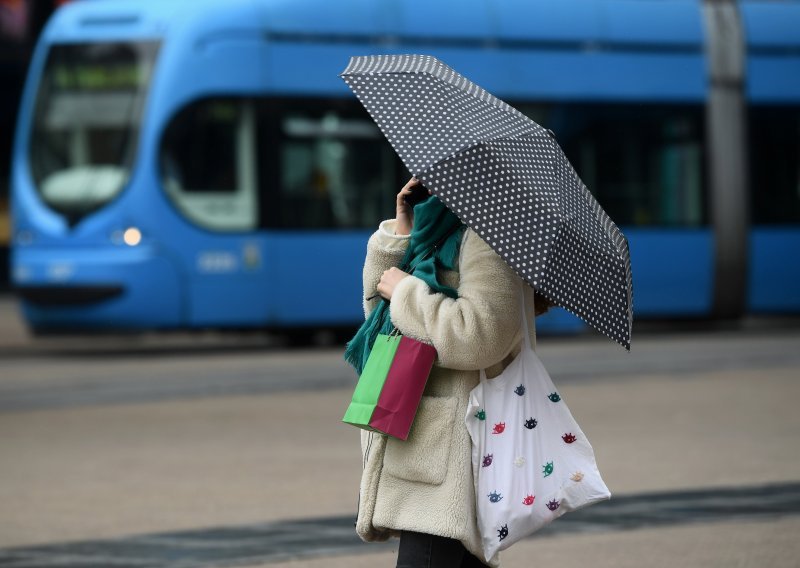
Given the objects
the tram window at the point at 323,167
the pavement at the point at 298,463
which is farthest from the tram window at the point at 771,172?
the tram window at the point at 323,167

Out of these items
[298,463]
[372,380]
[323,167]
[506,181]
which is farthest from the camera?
[323,167]

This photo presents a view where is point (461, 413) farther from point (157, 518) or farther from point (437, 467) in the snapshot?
point (157, 518)

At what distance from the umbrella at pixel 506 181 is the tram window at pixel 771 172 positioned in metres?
15.4

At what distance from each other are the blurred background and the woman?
6.93m

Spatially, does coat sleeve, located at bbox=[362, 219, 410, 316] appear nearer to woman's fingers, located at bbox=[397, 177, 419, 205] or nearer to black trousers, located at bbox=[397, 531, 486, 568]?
woman's fingers, located at bbox=[397, 177, 419, 205]

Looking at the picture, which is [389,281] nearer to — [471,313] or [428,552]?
[471,313]

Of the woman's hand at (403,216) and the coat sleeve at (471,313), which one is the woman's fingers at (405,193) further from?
the coat sleeve at (471,313)

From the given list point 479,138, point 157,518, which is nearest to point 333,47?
point 157,518

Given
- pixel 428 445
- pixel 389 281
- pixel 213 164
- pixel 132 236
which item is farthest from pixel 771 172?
pixel 428 445

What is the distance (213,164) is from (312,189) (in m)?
1.01

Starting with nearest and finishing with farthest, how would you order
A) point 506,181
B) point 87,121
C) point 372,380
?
1. point 506,181
2. point 372,380
3. point 87,121

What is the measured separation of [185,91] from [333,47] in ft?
5.00

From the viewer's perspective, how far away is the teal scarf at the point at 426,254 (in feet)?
13.6

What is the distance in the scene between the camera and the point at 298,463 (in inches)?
364
